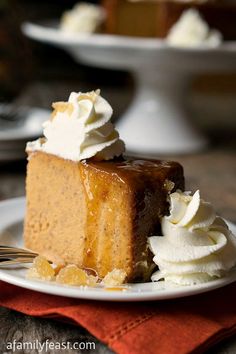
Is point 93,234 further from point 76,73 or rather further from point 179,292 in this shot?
point 76,73

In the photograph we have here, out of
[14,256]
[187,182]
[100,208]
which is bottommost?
[187,182]

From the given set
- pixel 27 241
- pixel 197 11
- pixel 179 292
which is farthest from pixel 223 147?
pixel 179 292

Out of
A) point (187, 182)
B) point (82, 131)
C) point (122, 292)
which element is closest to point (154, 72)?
point (187, 182)

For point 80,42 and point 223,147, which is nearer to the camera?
point 80,42

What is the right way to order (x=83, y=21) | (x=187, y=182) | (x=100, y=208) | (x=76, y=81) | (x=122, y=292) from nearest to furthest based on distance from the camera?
1. (x=122, y=292)
2. (x=100, y=208)
3. (x=187, y=182)
4. (x=83, y=21)
5. (x=76, y=81)

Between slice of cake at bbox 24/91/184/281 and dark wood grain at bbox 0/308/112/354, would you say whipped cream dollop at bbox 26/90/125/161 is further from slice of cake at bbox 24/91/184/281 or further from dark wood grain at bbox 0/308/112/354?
dark wood grain at bbox 0/308/112/354

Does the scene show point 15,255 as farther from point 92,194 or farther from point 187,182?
point 187,182

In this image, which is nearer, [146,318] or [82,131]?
[146,318]

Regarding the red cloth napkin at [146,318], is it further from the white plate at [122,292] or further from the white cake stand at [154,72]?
the white cake stand at [154,72]
